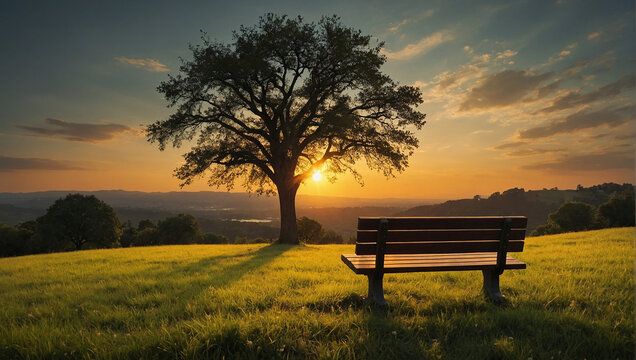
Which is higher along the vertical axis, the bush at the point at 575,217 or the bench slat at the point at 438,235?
the bench slat at the point at 438,235

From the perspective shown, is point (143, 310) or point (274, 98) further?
point (274, 98)

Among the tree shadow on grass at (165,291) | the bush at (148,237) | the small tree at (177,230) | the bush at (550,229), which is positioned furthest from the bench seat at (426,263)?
the bush at (550,229)

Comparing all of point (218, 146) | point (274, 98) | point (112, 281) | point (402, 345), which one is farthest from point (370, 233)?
point (274, 98)

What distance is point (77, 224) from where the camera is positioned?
114 feet

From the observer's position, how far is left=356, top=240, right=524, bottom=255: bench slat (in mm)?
4273

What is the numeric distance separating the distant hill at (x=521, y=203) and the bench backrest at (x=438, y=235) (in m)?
121

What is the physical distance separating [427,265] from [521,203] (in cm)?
15442

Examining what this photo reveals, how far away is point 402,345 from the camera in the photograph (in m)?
3.04

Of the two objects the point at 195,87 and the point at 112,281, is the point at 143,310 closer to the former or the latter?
the point at 112,281

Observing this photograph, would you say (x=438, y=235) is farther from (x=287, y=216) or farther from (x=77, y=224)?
(x=77, y=224)

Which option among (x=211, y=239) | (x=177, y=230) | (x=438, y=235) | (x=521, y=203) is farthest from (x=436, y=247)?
(x=521, y=203)

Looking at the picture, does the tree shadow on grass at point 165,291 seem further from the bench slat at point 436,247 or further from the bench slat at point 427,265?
the bench slat at point 436,247

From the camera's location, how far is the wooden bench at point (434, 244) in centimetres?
418

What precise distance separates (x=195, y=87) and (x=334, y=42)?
8.35 metres
